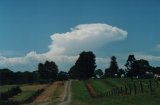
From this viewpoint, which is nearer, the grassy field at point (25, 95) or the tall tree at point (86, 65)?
the grassy field at point (25, 95)

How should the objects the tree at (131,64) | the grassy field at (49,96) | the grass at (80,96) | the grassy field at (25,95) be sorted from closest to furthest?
the grass at (80,96), the grassy field at (49,96), the grassy field at (25,95), the tree at (131,64)

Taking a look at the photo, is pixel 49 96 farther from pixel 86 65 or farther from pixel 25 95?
pixel 86 65

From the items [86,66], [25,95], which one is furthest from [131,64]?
[25,95]

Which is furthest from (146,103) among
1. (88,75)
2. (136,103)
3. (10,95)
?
(88,75)

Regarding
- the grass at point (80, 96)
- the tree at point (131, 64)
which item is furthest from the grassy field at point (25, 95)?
the tree at point (131, 64)

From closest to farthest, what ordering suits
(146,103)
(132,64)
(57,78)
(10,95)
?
(146,103) → (10,95) → (132,64) → (57,78)

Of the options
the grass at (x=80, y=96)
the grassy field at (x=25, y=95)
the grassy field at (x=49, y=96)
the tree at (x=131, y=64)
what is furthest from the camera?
the tree at (x=131, y=64)

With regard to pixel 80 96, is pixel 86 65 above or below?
above

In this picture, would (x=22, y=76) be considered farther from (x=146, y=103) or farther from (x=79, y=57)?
(x=146, y=103)

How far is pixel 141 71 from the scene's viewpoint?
563ft

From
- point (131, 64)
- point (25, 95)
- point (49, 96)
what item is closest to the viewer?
point (49, 96)

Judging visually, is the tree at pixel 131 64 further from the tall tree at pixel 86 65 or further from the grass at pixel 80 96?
the grass at pixel 80 96

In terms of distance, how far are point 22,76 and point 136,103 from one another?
149420 mm

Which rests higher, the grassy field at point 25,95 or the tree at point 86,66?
the tree at point 86,66
